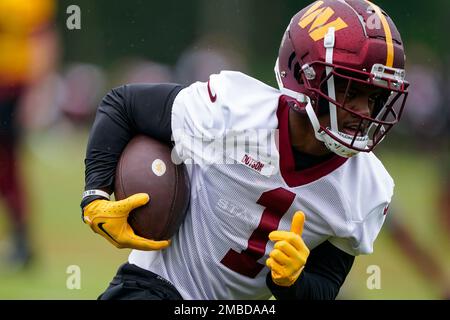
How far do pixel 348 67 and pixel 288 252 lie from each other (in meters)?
0.56

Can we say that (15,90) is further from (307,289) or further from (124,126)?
(307,289)

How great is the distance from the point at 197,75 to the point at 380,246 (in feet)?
12.8

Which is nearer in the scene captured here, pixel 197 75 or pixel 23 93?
pixel 23 93

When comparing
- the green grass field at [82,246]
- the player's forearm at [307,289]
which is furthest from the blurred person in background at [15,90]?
the player's forearm at [307,289]

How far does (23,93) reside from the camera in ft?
23.0

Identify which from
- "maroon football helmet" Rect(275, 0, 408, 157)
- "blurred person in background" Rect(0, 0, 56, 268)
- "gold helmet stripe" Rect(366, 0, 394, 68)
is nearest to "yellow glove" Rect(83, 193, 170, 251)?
"maroon football helmet" Rect(275, 0, 408, 157)

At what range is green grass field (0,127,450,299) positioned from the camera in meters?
5.92

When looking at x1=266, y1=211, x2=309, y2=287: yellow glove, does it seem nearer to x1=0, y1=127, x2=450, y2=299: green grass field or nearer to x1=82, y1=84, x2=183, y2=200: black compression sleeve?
x1=82, y1=84, x2=183, y2=200: black compression sleeve

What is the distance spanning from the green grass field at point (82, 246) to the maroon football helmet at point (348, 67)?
9.18 feet

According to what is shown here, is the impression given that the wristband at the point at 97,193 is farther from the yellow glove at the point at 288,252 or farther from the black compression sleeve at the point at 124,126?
the yellow glove at the point at 288,252

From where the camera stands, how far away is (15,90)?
676 cm

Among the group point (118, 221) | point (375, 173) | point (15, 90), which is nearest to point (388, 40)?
point (375, 173)

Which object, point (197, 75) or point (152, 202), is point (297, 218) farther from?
point (197, 75)
